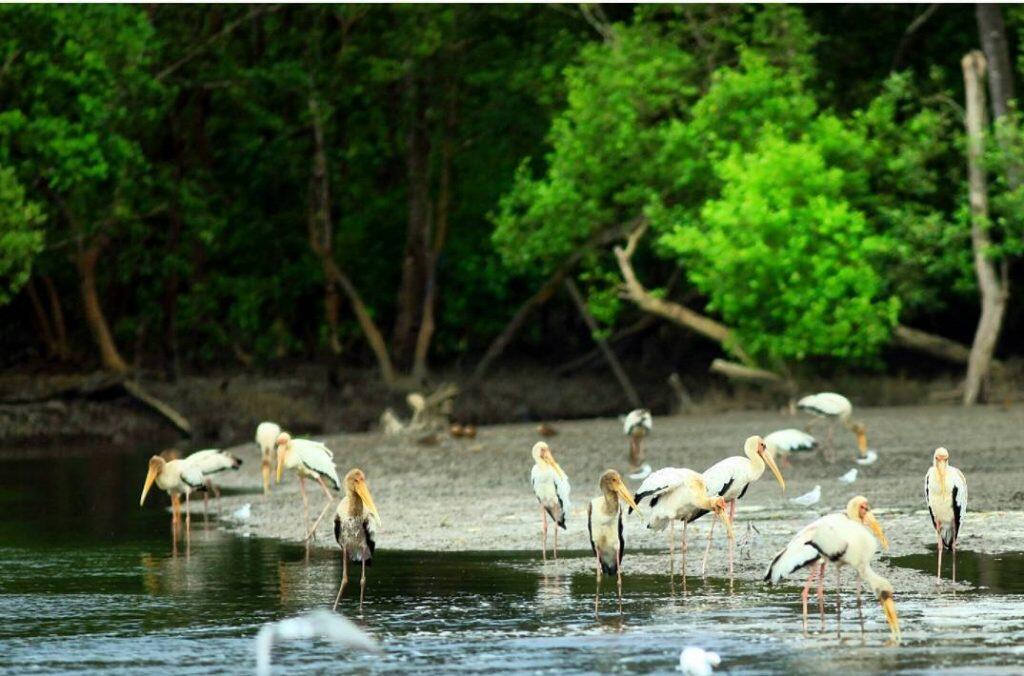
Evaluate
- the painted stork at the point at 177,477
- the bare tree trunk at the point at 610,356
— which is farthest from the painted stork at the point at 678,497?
the bare tree trunk at the point at 610,356

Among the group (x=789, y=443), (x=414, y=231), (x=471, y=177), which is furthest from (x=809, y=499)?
(x=471, y=177)

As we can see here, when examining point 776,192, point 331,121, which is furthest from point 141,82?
point 776,192

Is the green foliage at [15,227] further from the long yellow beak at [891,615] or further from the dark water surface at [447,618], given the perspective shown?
the long yellow beak at [891,615]

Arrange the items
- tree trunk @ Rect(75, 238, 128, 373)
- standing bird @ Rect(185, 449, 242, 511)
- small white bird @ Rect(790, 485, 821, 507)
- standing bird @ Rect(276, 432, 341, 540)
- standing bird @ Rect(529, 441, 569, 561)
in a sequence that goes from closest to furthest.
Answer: standing bird @ Rect(529, 441, 569, 561)
standing bird @ Rect(276, 432, 341, 540)
small white bird @ Rect(790, 485, 821, 507)
standing bird @ Rect(185, 449, 242, 511)
tree trunk @ Rect(75, 238, 128, 373)

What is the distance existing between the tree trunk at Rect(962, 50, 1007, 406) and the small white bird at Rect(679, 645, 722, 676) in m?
26.7

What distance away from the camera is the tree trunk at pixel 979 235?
123ft

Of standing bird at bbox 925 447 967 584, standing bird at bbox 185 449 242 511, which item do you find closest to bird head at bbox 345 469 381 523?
standing bird at bbox 925 447 967 584

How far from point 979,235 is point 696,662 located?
28170 millimetres

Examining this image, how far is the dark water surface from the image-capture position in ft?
39.0

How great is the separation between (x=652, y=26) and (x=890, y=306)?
855 centimetres

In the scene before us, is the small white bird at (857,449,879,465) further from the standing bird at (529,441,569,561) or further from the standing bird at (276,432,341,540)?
the standing bird at (529,441,569,561)

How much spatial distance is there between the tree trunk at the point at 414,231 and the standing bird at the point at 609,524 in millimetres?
34119

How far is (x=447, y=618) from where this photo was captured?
13.8 m

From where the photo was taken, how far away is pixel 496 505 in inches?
842
